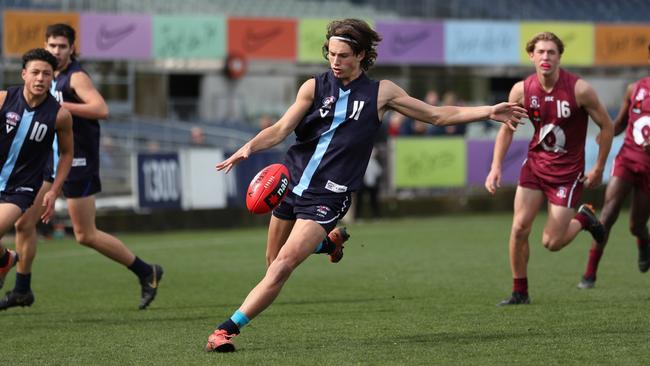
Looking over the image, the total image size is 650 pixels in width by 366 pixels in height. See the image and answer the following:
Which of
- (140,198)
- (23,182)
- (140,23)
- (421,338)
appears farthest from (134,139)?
(421,338)

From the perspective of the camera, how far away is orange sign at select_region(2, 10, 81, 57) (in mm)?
24781

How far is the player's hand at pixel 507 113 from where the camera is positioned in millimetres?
7555

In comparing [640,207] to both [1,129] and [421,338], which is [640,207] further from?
[1,129]

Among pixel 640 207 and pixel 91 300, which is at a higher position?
pixel 640 207

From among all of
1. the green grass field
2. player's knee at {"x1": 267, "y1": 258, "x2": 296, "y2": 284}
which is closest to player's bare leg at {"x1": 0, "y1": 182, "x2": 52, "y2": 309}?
the green grass field

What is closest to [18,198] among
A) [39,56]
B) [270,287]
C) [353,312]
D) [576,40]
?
[39,56]

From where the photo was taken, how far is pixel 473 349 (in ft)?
24.4

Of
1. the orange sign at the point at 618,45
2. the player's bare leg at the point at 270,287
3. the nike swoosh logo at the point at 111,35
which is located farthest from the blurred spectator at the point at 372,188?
the player's bare leg at the point at 270,287

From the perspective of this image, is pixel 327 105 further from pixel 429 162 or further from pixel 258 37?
pixel 258 37

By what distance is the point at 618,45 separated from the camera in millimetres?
30875

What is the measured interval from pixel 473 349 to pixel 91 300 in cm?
465

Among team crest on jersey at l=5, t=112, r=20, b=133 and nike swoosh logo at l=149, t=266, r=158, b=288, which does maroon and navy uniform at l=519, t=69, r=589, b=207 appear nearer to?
nike swoosh logo at l=149, t=266, r=158, b=288

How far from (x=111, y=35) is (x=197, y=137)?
3383 mm

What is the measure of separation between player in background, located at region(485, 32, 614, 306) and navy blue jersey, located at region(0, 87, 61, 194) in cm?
Answer: 345
